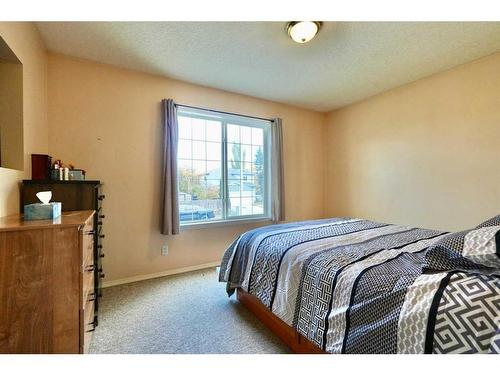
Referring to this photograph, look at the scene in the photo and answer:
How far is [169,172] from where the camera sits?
2627 mm

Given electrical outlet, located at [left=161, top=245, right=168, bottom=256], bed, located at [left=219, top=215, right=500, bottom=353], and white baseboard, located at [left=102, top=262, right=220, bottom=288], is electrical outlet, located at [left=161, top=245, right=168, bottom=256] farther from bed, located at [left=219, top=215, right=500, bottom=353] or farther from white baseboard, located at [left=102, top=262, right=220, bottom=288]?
bed, located at [left=219, top=215, right=500, bottom=353]

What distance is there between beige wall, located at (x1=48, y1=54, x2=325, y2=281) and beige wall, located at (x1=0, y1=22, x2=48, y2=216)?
16 centimetres

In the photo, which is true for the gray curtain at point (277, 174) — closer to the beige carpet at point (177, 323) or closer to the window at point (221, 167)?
the window at point (221, 167)

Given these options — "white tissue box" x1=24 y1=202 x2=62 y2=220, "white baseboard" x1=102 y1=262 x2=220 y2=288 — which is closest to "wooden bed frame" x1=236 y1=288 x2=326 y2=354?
"white baseboard" x1=102 y1=262 x2=220 y2=288

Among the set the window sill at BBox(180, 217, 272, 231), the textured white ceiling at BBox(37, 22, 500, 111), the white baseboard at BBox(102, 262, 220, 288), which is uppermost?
the textured white ceiling at BBox(37, 22, 500, 111)

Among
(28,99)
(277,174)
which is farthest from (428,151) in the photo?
(28,99)

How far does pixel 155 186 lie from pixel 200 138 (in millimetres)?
887

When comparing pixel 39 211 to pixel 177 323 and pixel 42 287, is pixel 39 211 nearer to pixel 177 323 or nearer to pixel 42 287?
pixel 42 287

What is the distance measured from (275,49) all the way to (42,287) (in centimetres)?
251

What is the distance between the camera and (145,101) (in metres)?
2.64

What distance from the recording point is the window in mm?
2949
